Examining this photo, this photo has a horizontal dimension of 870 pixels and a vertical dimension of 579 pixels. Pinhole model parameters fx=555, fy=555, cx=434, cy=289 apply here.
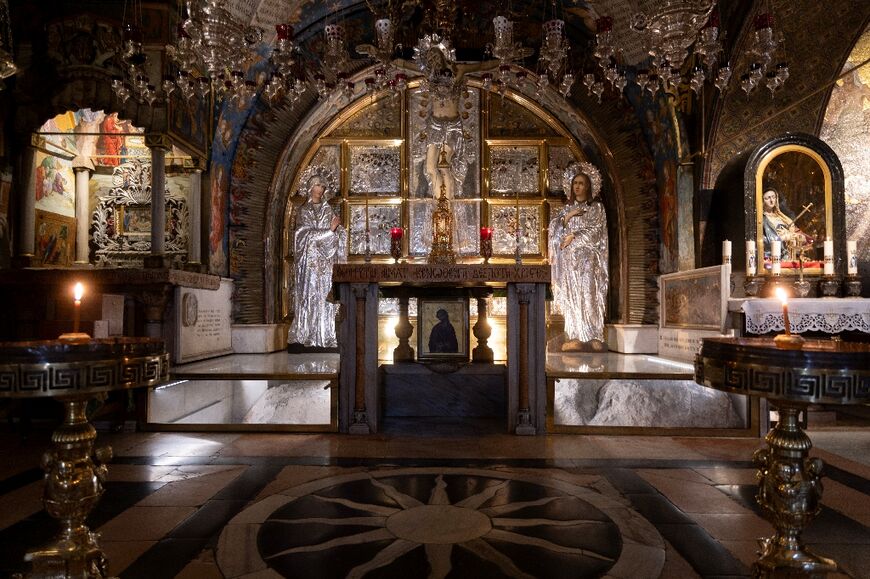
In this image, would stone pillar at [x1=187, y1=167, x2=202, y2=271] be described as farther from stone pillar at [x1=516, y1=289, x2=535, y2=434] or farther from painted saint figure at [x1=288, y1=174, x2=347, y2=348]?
stone pillar at [x1=516, y1=289, x2=535, y2=434]

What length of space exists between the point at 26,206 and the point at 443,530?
25.7 ft

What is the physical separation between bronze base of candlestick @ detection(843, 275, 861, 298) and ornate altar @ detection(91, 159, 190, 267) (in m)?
10.1

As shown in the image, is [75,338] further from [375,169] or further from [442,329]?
[375,169]

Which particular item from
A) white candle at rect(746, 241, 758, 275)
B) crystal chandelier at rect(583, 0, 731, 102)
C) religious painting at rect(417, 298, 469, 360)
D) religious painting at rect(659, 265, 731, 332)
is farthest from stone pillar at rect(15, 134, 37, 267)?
white candle at rect(746, 241, 758, 275)

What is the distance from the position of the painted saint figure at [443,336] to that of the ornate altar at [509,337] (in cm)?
101

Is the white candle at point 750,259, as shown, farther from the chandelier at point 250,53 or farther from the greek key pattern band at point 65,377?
the greek key pattern band at point 65,377

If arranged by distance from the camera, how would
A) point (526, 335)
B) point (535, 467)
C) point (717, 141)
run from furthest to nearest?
point (717, 141), point (526, 335), point (535, 467)

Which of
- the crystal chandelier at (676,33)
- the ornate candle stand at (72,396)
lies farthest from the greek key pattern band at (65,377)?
the crystal chandelier at (676,33)

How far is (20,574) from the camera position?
7.72 feet

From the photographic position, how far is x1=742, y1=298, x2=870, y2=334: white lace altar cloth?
643cm

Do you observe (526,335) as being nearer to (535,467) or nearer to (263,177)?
(535,467)

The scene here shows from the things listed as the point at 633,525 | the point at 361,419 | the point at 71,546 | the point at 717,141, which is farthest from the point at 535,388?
the point at 717,141

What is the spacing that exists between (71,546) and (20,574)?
333 millimetres

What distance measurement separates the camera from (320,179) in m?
10.4
